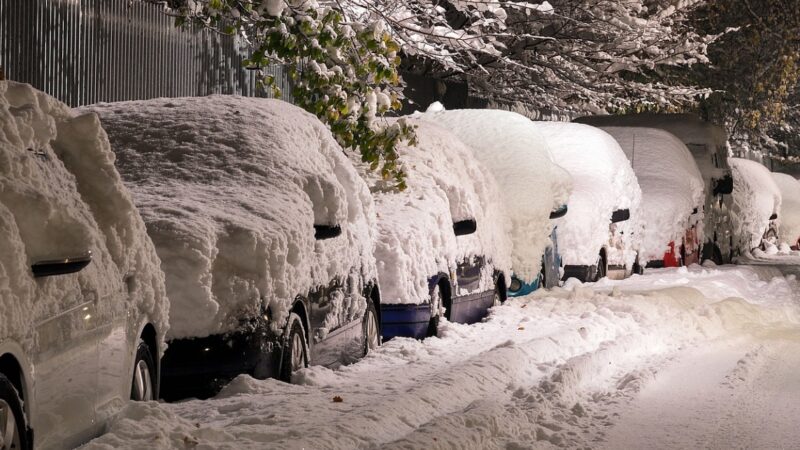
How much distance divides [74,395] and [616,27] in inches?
770

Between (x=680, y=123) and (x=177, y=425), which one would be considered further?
(x=680, y=123)

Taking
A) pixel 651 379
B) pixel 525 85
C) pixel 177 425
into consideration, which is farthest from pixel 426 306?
pixel 525 85

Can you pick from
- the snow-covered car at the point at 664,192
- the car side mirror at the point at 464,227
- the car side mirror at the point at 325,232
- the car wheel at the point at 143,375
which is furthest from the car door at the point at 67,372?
the snow-covered car at the point at 664,192

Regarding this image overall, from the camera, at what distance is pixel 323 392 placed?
26.2 ft

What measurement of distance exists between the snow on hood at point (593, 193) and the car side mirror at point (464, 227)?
486 centimetres

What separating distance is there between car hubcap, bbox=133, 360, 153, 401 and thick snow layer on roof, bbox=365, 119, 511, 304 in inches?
176

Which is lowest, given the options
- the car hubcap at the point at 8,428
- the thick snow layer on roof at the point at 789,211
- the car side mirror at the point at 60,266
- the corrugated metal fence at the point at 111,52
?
the thick snow layer on roof at the point at 789,211

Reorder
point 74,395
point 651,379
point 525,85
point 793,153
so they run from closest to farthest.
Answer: point 74,395 → point 651,379 → point 525,85 → point 793,153

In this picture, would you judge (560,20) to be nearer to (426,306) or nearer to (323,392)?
(426,306)

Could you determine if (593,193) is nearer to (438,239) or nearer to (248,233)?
(438,239)

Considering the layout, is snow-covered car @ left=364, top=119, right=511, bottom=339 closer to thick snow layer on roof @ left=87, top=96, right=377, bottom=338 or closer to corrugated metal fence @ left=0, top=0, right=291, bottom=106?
thick snow layer on roof @ left=87, top=96, right=377, bottom=338

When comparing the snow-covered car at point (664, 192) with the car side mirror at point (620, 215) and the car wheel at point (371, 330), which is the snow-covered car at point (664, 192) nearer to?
the car side mirror at point (620, 215)

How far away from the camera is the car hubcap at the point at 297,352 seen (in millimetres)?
8442

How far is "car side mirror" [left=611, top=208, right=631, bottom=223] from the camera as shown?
17.8 meters
